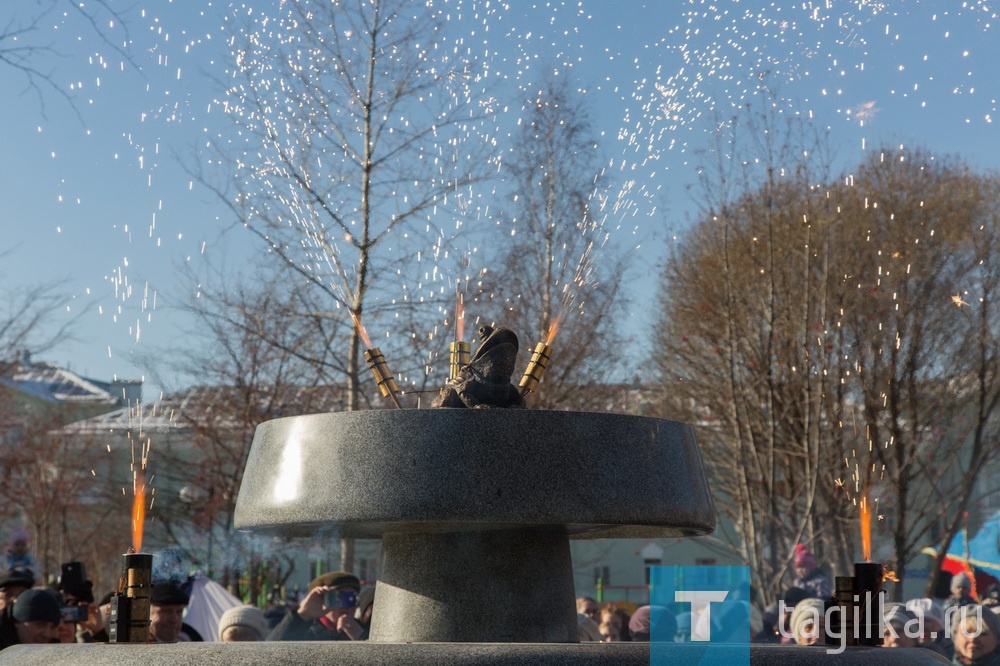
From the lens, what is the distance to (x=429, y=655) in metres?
4.19

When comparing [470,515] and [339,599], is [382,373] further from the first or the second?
[339,599]

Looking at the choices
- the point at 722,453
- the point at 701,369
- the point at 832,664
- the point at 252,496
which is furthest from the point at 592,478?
the point at 722,453

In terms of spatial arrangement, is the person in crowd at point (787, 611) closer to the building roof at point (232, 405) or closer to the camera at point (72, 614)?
the camera at point (72, 614)

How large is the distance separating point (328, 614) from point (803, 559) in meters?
10.0

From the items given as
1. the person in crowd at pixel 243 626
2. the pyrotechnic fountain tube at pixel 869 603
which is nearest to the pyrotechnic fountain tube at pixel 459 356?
the pyrotechnic fountain tube at pixel 869 603

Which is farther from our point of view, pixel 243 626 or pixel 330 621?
pixel 330 621

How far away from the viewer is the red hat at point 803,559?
53.2 ft

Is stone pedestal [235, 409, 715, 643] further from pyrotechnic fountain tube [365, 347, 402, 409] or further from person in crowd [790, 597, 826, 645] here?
person in crowd [790, 597, 826, 645]

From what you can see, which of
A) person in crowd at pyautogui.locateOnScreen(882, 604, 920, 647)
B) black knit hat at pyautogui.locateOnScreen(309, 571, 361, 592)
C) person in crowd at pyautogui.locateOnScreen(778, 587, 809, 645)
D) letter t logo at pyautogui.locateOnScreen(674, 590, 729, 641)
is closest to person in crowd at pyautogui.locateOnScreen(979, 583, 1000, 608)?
person in crowd at pyautogui.locateOnScreen(778, 587, 809, 645)

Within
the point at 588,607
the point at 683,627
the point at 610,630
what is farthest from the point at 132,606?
the point at 588,607

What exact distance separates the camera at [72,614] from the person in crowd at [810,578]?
7.09 metres

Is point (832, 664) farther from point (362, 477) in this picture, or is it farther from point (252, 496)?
point (252, 496)

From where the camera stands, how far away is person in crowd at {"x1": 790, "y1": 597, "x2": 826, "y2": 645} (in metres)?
6.76

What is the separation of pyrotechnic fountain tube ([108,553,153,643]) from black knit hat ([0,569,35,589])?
3.48 m
